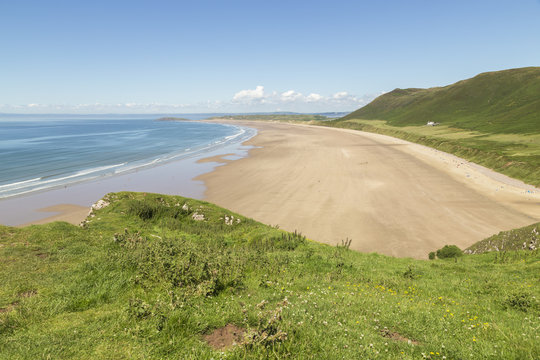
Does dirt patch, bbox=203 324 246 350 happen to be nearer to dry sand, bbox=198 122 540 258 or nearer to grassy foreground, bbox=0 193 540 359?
grassy foreground, bbox=0 193 540 359

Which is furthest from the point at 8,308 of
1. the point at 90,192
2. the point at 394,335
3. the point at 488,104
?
the point at 488,104

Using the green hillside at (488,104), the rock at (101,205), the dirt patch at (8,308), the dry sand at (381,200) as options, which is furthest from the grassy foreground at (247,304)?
the green hillside at (488,104)

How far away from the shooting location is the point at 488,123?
109 metres

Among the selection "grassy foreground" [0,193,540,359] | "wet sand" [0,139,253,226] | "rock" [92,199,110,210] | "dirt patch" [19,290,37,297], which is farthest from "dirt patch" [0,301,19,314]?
"wet sand" [0,139,253,226]

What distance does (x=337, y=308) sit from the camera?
7.86 metres

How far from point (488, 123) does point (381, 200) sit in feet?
357

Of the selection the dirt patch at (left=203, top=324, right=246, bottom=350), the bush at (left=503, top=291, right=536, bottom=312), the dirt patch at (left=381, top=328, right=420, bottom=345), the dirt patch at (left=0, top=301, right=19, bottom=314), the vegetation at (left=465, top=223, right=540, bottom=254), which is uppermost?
the dirt patch at (left=203, top=324, right=246, bottom=350)

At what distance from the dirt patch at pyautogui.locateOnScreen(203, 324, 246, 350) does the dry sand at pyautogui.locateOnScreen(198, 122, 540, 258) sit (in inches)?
787

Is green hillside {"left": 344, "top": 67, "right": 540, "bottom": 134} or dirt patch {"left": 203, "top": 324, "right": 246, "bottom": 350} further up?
green hillside {"left": 344, "top": 67, "right": 540, "bottom": 134}

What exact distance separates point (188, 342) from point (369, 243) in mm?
22398

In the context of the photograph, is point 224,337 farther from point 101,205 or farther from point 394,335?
point 101,205

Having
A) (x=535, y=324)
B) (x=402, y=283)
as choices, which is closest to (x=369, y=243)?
(x=402, y=283)

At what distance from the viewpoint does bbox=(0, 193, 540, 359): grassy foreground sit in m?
5.66

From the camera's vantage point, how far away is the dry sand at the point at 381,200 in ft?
87.6
